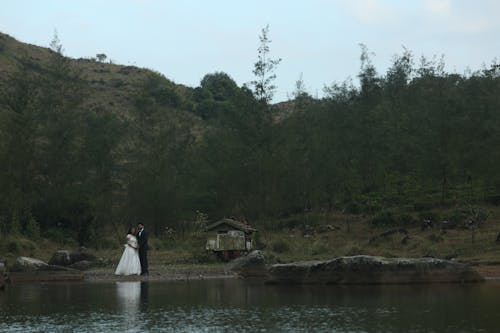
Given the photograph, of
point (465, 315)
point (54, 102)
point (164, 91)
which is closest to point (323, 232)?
point (54, 102)

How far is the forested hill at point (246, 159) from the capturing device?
182 ft

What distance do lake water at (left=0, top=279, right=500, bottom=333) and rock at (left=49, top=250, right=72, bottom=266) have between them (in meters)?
8.39

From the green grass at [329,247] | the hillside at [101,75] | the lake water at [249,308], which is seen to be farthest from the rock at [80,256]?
the hillside at [101,75]

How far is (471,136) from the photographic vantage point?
5797 centimetres

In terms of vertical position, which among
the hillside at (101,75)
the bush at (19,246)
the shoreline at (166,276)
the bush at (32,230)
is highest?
the hillside at (101,75)

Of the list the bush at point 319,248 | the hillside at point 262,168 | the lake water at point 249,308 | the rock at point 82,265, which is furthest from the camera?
the hillside at point 262,168

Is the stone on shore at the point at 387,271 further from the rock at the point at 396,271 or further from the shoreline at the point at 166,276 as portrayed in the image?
the shoreline at the point at 166,276

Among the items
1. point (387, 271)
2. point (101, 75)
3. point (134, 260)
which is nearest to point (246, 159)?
point (134, 260)

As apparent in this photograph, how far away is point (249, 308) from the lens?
2445cm

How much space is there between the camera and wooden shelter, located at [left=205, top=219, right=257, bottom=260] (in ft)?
152

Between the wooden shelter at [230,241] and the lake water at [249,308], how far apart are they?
12321 millimetres

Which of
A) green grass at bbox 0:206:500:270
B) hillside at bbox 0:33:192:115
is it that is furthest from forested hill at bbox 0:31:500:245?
hillside at bbox 0:33:192:115

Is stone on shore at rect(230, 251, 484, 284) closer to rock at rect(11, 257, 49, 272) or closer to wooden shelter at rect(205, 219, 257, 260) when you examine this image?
wooden shelter at rect(205, 219, 257, 260)

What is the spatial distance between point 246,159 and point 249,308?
35104 mm
